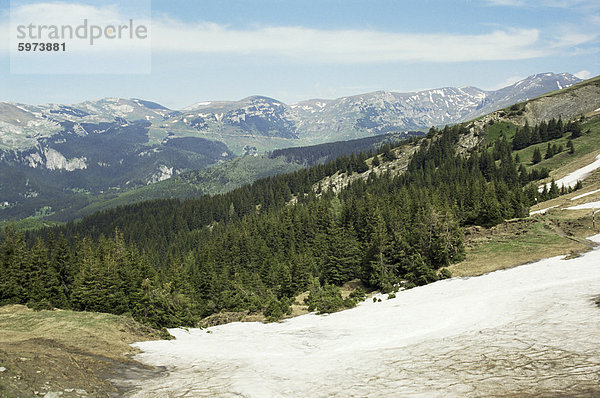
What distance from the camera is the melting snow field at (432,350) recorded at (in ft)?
48.1

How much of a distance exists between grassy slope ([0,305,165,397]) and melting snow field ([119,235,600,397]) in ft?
7.13

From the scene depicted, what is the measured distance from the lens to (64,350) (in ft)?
71.9

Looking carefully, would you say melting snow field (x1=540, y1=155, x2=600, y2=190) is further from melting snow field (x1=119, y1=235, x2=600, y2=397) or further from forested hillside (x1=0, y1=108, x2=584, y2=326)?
melting snow field (x1=119, y1=235, x2=600, y2=397)

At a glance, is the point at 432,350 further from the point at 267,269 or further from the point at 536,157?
the point at 536,157

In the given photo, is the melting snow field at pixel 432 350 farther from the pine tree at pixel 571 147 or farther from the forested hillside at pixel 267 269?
the pine tree at pixel 571 147

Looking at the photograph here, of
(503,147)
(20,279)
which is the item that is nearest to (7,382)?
(20,279)

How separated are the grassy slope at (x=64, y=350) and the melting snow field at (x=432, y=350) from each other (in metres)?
2.17

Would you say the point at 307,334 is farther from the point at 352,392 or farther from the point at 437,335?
the point at 352,392

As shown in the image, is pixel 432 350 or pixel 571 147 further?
pixel 571 147

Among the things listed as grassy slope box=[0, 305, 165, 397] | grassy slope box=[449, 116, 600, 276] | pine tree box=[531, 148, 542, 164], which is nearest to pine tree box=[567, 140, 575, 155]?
pine tree box=[531, 148, 542, 164]

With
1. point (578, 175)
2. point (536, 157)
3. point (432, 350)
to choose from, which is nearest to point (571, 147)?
point (536, 157)

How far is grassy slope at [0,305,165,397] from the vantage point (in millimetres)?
15383

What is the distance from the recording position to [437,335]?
2270 cm

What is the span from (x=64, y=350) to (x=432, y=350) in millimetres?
21051
